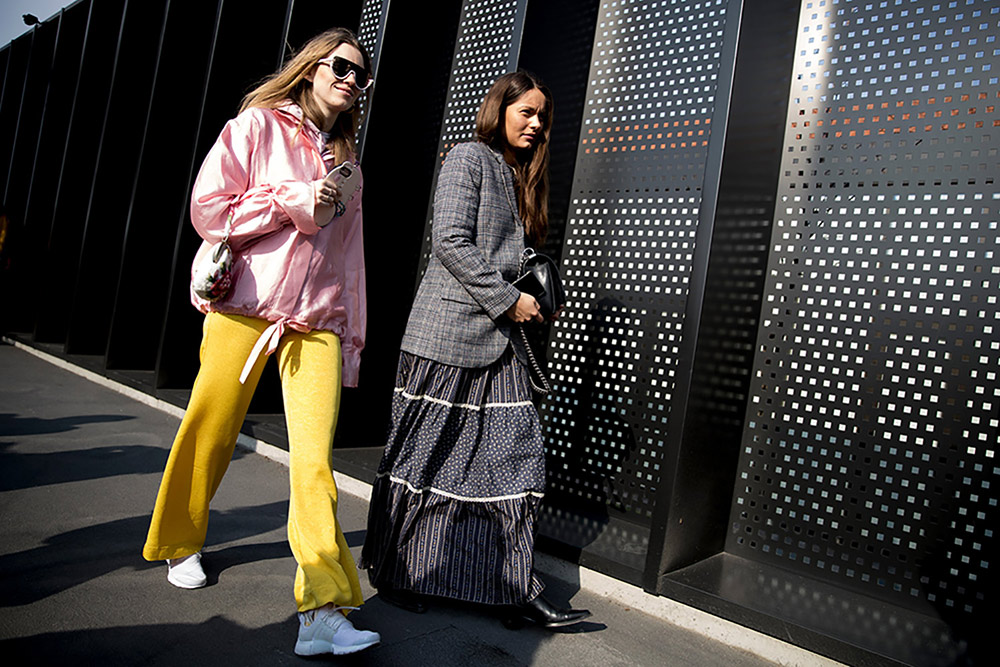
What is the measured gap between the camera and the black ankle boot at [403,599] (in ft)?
7.41

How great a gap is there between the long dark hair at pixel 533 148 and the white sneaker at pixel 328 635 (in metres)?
1.47

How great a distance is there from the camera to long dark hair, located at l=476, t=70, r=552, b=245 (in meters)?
2.34

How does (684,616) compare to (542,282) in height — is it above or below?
below

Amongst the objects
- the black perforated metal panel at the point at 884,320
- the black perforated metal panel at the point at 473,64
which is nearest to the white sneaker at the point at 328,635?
the black perforated metal panel at the point at 884,320

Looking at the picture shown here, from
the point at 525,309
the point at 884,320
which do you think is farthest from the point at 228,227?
the point at 884,320

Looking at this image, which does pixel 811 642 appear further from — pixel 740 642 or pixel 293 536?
pixel 293 536

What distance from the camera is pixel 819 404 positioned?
9.10 feet

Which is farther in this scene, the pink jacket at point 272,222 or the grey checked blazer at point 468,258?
the grey checked blazer at point 468,258

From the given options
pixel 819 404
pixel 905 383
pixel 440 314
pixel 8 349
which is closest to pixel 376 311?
pixel 440 314

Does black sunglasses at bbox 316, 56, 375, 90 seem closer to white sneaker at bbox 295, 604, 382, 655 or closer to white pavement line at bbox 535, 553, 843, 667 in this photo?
white sneaker at bbox 295, 604, 382, 655

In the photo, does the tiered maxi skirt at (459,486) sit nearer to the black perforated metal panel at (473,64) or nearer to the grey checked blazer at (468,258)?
the grey checked blazer at (468,258)

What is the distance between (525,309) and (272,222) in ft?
2.81

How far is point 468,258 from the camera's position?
221cm

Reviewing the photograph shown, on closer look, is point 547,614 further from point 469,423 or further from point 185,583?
point 185,583
